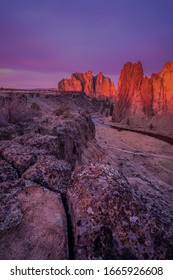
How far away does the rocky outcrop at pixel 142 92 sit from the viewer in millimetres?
65812

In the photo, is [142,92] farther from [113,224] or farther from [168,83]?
[113,224]

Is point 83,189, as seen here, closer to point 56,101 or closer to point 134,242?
point 134,242

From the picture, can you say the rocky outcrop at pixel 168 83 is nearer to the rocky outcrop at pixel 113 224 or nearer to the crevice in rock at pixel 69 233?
the rocky outcrop at pixel 113 224

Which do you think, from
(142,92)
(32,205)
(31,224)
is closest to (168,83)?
(142,92)

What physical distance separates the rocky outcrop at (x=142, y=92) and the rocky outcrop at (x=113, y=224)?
6534 cm

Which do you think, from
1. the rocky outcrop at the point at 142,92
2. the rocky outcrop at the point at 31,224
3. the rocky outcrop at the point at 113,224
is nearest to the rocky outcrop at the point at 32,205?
the rocky outcrop at the point at 31,224

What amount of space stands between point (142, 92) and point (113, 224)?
76.1 meters

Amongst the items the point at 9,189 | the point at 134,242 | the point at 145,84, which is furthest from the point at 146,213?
the point at 145,84

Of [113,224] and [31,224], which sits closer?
[113,224]

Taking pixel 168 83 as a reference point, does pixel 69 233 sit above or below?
below

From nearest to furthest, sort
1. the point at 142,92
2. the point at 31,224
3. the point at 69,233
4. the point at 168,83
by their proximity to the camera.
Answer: the point at 69,233, the point at 31,224, the point at 168,83, the point at 142,92

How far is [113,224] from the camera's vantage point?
2990 mm

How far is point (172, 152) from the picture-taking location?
34.4m
